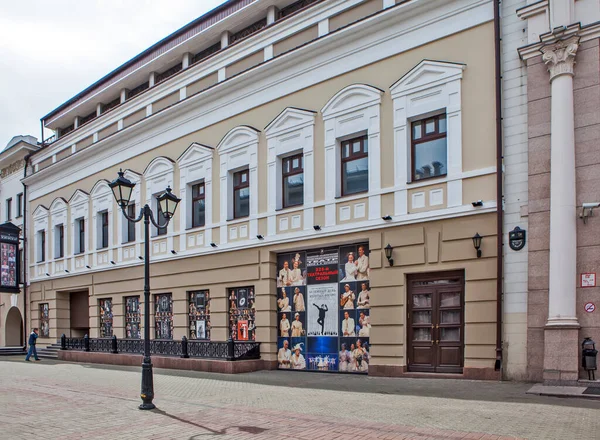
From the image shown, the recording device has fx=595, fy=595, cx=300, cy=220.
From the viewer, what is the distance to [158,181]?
23844 millimetres

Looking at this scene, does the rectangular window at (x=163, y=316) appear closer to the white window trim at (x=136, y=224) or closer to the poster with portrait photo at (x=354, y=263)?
the white window trim at (x=136, y=224)

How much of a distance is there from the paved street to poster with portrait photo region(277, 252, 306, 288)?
3.73 metres

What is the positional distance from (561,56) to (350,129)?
19.4 ft

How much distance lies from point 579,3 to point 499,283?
6.39 metres

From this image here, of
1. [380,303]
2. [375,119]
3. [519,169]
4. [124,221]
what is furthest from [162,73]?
[519,169]

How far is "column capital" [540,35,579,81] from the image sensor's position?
1285cm

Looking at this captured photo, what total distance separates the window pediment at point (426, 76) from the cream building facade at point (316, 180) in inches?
1.5

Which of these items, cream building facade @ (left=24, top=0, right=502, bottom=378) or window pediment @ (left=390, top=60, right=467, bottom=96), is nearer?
cream building facade @ (left=24, top=0, right=502, bottom=378)

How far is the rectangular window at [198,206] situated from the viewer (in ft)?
72.3

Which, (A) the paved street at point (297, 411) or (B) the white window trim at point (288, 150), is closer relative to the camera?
(A) the paved street at point (297, 411)

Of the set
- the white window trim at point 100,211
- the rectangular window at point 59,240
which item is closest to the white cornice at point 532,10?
the white window trim at point 100,211

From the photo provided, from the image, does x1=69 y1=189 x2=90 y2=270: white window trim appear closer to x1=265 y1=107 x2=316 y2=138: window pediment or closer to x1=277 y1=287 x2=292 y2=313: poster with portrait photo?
x1=277 y1=287 x2=292 y2=313: poster with portrait photo

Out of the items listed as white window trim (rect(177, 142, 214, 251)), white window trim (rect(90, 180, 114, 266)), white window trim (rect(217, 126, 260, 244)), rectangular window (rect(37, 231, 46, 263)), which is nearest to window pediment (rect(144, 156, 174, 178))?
white window trim (rect(177, 142, 214, 251))

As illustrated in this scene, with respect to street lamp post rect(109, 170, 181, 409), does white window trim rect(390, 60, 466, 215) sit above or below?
above
